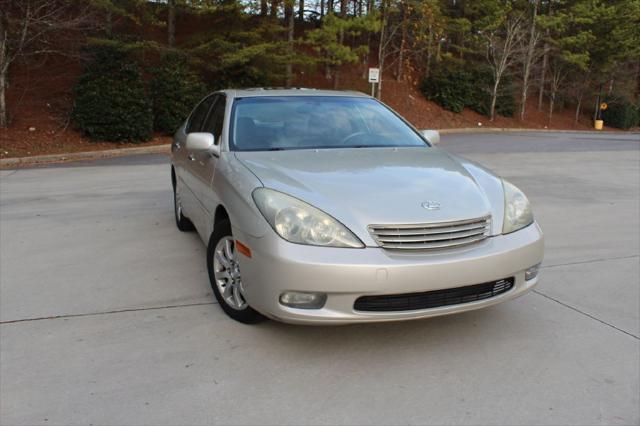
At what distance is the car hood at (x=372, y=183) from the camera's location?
303 centimetres

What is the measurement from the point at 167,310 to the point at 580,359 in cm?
263

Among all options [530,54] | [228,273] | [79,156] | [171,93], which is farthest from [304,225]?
[530,54]

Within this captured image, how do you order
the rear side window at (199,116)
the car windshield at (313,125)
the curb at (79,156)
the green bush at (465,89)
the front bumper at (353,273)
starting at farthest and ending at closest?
the green bush at (465,89)
the curb at (79,156)
the rear side window at (199,116)
the car windshield at (313,125)
the front bumper at (353,273)

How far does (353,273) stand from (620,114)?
40.8 m

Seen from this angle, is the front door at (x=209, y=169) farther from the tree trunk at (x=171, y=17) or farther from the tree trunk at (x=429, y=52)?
the tree trunk at (x=429, y=52)

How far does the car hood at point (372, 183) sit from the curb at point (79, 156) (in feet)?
33.4

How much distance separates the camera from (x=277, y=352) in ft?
10.5

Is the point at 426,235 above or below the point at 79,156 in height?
above

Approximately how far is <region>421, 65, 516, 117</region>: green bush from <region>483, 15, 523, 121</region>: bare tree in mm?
418

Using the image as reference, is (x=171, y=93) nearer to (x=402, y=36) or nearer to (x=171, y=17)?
(x=171, y=17)

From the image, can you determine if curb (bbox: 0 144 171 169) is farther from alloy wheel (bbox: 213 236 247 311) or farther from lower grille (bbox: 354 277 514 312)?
lower grille (bbox: 354 277 514 312)

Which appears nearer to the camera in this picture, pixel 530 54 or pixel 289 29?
pixel 289 29

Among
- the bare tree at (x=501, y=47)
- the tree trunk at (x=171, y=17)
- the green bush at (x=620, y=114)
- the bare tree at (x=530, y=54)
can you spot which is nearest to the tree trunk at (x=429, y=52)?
the bare tree at (x=501, y=47)

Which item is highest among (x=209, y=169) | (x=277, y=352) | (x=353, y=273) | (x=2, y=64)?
(x=2, y=64)
